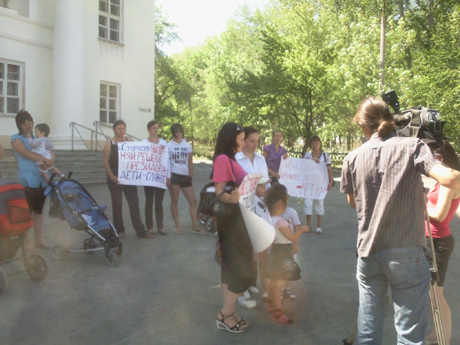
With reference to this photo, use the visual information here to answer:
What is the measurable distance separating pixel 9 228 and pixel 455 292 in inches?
206

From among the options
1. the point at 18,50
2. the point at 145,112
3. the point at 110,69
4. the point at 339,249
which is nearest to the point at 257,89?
the point at 145,112

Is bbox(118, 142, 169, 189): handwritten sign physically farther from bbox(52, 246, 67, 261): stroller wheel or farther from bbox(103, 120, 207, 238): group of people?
bbox(52, 246, 67, 261): stroller wheel

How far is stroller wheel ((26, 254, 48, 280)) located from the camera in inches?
220

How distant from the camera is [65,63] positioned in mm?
17625

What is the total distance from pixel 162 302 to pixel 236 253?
1294mm

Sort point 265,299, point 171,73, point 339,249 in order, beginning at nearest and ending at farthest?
point 265,299
point 339,249
point 171,73

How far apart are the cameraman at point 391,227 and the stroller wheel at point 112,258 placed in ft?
13.9

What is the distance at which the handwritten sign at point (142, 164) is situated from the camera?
786 centimetres

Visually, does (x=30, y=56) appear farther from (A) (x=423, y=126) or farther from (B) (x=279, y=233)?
(A) (x=423, y=126)

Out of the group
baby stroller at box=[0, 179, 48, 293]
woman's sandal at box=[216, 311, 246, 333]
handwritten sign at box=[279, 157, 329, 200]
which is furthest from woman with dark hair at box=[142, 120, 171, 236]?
woman's sandal at box=[216, 311, 246, 333]

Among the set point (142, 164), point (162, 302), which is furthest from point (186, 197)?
point (162, 302)

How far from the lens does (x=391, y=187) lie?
8.97ft

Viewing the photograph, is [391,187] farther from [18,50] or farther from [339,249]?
[18,50]

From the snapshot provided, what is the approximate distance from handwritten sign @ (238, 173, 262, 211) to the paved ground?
116 cm
